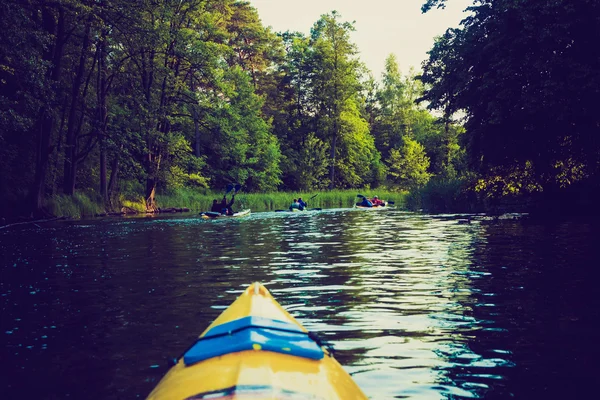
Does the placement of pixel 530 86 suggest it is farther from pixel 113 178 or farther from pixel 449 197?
pixel 113 178

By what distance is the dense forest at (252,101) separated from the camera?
1952 centimetres

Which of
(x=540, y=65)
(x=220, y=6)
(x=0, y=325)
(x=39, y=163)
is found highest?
(x=220, y=6)

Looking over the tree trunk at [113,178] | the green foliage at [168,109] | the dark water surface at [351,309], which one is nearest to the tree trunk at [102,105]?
the green foliage at [168,109]

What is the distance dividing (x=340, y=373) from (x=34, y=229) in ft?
66.1

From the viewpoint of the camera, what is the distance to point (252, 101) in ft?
164

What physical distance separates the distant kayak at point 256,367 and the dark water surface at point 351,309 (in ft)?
2.82

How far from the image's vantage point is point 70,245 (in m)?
15.4

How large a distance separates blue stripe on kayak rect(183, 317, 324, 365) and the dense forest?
17.0 m

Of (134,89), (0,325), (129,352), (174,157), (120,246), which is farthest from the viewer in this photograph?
(174,157)

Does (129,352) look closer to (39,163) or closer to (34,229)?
(34,229)

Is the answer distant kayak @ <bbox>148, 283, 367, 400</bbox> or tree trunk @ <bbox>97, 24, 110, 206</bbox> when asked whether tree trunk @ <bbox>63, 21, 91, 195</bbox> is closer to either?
tree trunk @ <bbox>97, 24, 110, 206</bbox>

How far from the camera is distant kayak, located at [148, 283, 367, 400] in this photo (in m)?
2.94

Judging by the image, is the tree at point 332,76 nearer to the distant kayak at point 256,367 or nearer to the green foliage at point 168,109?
the green foliage at point 168,109

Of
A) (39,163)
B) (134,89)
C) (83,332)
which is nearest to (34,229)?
(39,163)
